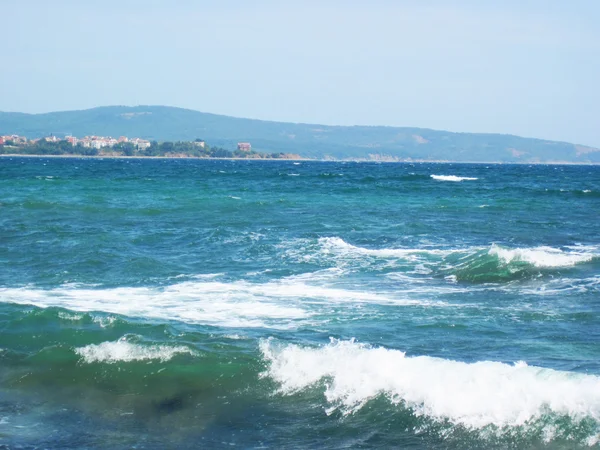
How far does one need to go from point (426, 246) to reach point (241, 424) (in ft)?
53.7

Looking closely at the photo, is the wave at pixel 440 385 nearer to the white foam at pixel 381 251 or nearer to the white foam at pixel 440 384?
the white foam at pixel 440 384

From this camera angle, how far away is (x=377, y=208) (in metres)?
40.8

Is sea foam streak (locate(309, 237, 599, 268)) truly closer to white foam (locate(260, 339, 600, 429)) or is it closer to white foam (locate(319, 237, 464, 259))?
white foam (locate(319, 237, 464, 259))

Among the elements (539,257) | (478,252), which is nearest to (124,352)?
(478,252)

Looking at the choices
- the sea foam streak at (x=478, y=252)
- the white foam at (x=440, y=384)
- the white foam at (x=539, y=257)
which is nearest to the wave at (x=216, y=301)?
the white foam at (x=440, y=384)

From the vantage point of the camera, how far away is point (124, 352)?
40.3 ft

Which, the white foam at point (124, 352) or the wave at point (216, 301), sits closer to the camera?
the white foam at point (124, 352)

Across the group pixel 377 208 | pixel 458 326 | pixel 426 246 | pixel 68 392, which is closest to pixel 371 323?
pixel 458 326

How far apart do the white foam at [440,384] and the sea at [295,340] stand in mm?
27

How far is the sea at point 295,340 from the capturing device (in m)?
9.41

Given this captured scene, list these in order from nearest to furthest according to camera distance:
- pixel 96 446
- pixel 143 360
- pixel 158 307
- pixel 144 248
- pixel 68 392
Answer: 1. pixel 96 446
2. pixel 68 392
3. pixel 143 360
4. pixel 158 307
5. pixel 144 248

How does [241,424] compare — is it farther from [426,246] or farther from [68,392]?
[426,246]

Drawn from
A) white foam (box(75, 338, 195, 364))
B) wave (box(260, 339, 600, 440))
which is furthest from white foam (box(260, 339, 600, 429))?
white foam (box(75, 338, 195, 364))

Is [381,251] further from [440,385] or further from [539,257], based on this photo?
[440,385]
